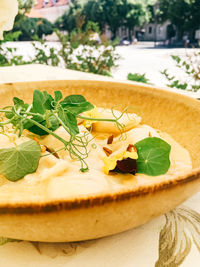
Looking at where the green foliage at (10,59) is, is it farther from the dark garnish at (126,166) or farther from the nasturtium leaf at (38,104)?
the dark garnish at (126,166)

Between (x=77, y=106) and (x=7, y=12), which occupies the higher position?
(x=7, y=12)

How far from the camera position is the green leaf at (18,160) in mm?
533

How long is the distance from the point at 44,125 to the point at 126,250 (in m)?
0.34

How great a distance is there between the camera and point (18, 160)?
54 centimetres

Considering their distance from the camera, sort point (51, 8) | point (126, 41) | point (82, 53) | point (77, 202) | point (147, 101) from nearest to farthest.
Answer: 1. point (77, 202)
2. point (147, 101)
3. point (82, 53)
4. point (126, 41)
5. point (51, 8)

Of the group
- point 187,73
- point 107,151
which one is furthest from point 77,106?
point 187,73

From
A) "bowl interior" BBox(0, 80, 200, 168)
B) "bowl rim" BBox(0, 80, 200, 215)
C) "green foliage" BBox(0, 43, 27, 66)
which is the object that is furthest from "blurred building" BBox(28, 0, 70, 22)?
"bowl rim" BBox(0, 80, 200, 215)

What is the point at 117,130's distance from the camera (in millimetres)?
799

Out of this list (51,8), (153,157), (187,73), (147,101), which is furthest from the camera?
(51,8)

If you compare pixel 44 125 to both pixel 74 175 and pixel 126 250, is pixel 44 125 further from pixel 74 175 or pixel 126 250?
pixel 126 250

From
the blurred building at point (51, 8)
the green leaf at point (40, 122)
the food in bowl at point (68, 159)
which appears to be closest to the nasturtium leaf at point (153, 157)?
the food in bowl at point (68, 159)

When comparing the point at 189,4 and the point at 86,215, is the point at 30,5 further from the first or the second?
the point at 189,4

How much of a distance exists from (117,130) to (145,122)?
0.18 metres

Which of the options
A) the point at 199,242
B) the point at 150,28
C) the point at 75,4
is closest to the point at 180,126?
the point at 199,242
